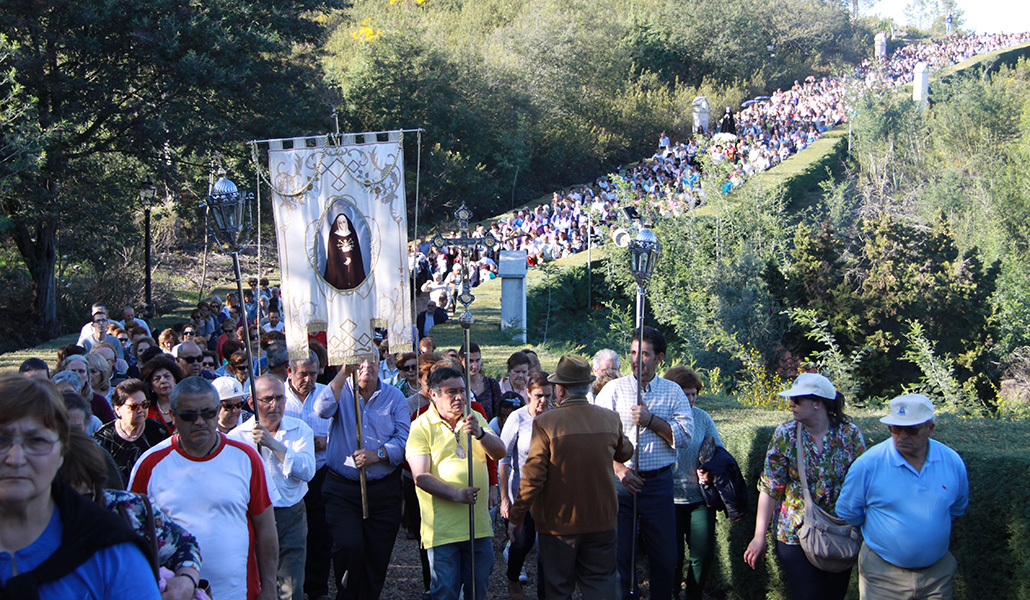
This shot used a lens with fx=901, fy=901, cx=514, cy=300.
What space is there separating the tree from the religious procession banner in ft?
42.7

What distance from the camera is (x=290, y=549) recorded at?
222 inches

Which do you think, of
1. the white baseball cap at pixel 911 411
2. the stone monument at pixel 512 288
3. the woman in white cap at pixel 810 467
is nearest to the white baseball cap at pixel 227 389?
the woman in white cap at pixel 810 467

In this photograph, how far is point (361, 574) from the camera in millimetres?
6242

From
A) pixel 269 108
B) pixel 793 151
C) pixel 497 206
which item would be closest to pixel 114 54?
pixel 269 108

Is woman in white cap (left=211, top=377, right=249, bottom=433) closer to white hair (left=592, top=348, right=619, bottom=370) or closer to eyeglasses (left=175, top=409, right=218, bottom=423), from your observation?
eyeglasses (left=175, top=409, right=218, bottom=423)

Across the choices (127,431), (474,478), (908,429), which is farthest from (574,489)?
(127,431)

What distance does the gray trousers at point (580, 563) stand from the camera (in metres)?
5.42

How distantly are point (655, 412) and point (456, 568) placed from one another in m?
1.68

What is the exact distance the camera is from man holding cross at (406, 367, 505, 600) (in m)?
5.69

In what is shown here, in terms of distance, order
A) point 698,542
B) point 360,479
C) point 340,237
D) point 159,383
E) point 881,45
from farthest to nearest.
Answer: point 881,45
point 159,383
point 340,237
point 698,542
point 360,479

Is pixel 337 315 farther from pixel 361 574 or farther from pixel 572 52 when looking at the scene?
pixel 572 52

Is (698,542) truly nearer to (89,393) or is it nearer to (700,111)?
(89,393)

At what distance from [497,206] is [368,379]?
120 feet

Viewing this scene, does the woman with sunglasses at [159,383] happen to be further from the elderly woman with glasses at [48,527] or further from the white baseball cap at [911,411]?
the white baseball cap at [911,411]
